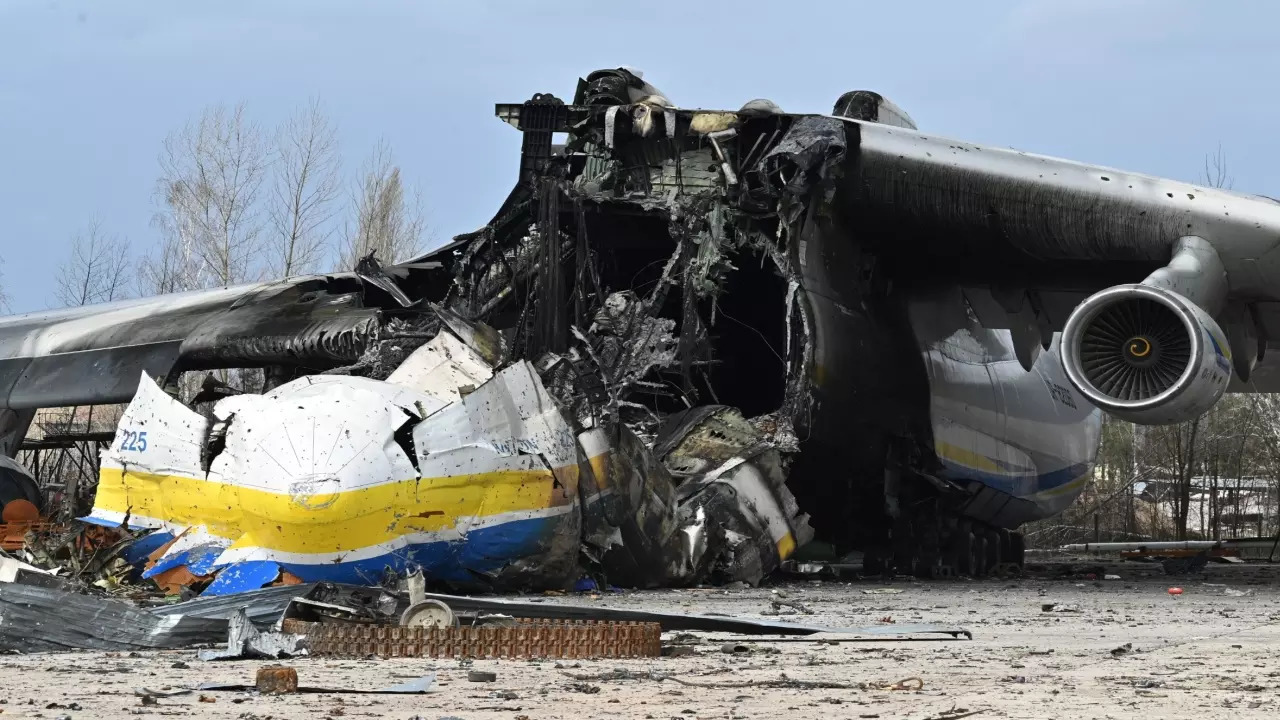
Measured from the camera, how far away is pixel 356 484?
9250 millimetres

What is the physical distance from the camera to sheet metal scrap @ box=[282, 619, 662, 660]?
6438 millimetres

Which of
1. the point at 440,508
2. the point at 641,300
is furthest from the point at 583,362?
the point at 440,508

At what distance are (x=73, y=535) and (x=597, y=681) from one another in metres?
5.82

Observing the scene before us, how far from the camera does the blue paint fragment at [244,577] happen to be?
9070 millimetres

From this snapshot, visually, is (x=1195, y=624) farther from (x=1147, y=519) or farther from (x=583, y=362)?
(x=1147, y=519)

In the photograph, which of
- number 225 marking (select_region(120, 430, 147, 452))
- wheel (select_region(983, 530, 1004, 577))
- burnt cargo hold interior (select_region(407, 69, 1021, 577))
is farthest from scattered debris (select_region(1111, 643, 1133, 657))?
wheel (select_region(983, 530, 1004, 577))

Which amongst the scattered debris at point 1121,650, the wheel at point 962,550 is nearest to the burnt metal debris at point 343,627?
the scattered debris at point 1121,650

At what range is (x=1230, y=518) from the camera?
122 ft

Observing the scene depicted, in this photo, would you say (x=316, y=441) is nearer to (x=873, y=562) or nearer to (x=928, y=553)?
(x=873, y=562)

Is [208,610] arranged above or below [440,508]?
below

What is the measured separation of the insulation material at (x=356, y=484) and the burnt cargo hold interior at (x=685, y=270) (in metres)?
1.61

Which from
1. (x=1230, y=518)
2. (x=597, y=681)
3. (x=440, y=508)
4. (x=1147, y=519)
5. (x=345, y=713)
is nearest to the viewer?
(x=345, y=713)

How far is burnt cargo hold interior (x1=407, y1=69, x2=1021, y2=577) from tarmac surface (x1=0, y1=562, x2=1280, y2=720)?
172 inches

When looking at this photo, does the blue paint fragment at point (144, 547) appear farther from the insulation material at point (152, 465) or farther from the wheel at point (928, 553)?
the wheel at point (928, 553)
